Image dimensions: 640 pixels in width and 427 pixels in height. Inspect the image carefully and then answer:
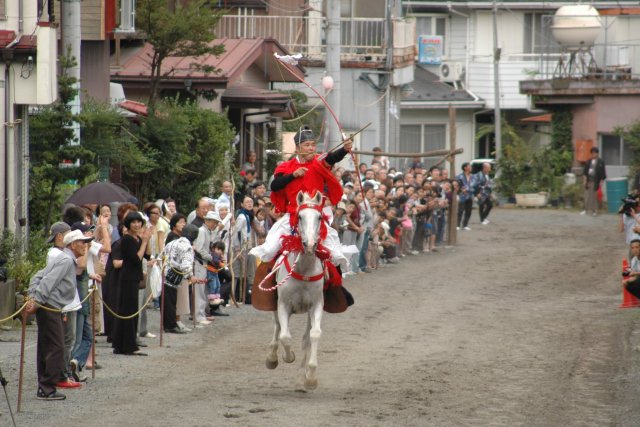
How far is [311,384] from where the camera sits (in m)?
13.0

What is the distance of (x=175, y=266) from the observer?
17.0m

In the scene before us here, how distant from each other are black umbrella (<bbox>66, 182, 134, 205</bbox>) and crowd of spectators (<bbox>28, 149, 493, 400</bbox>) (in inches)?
6.7

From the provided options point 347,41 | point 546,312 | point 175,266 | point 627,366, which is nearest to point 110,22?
point 175,266

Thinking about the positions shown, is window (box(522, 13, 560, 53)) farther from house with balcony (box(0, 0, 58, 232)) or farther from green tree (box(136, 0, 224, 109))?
house with balcony (box(0, 0, 58, 232))

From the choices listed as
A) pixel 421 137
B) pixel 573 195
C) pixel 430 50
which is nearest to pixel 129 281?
→ pixel 573 195

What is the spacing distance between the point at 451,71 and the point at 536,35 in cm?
372

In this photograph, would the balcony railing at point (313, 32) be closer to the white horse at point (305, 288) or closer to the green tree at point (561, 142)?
the green tree at point (561, 142)

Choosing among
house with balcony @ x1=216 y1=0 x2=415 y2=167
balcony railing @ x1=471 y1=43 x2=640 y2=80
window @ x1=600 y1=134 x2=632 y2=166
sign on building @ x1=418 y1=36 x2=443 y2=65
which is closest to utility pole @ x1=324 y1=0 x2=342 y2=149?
house with balcony @ x1=216 y1=0 x2=415 y2=167

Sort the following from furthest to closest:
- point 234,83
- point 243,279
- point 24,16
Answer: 1. point 234,83
2. point 243,279
3. point 24,16

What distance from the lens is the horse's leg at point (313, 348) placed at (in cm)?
1302

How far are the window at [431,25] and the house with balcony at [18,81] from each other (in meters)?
33.6

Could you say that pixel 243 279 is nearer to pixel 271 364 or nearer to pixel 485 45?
pixel 271 364

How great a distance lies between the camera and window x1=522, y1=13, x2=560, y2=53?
1962 inches

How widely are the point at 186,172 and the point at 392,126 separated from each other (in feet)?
60.0
